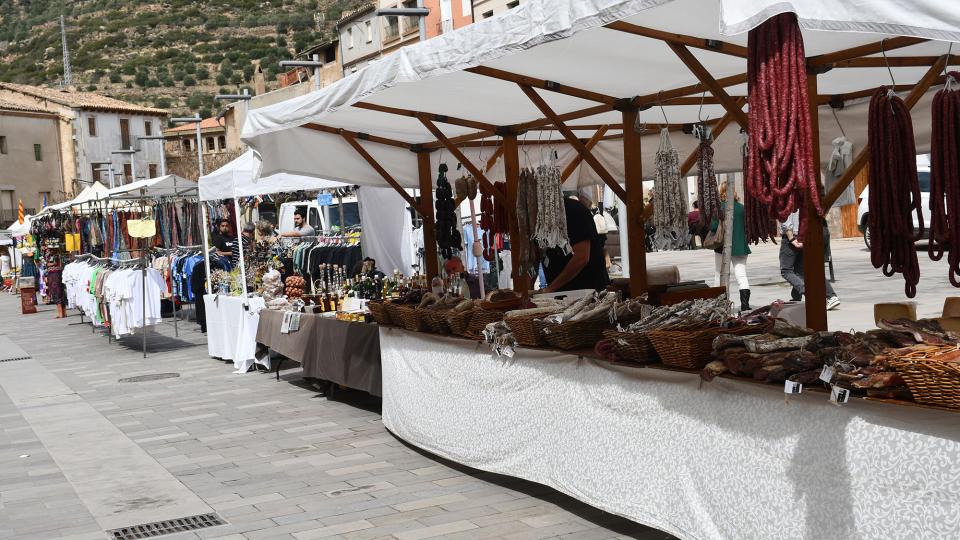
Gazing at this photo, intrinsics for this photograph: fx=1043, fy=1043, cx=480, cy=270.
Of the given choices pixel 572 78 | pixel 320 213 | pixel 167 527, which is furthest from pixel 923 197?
pixel 167 527

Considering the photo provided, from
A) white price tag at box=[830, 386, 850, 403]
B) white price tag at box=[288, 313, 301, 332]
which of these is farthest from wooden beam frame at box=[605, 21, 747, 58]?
white price tag at box=[288, 313, 301, 332]

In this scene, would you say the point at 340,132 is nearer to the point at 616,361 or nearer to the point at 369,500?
the point at 369,500

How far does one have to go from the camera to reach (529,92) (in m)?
6.22

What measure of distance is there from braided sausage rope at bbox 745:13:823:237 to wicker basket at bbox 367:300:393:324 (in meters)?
4.34

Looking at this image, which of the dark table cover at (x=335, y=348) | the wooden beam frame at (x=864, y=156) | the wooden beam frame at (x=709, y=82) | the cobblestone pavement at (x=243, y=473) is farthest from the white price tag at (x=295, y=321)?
the wooden beam frame at (x=864, y=156)

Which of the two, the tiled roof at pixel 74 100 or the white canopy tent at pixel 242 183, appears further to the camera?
the tiled roof at pixel 74 100

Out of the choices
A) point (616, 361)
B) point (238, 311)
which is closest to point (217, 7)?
point (238, 311)

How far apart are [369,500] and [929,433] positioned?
3.44 meters

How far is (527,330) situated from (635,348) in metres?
1.02

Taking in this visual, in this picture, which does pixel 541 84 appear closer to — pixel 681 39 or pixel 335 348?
pixel 681 39

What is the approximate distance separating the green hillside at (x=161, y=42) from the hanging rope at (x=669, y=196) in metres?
91.4

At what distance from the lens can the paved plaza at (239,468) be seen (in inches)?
215

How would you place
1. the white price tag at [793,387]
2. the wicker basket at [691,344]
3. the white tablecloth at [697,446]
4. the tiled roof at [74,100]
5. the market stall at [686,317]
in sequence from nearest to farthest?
the white tablecloth at [697,446]
the market stall at [686,317]
the white price tag at [793,387]
the wicker basket at [691,344]
the tiled roof at [74,100]

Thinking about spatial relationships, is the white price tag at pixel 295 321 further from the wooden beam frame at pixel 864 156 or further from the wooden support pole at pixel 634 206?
the wooden beam frame at pixel 864 156
